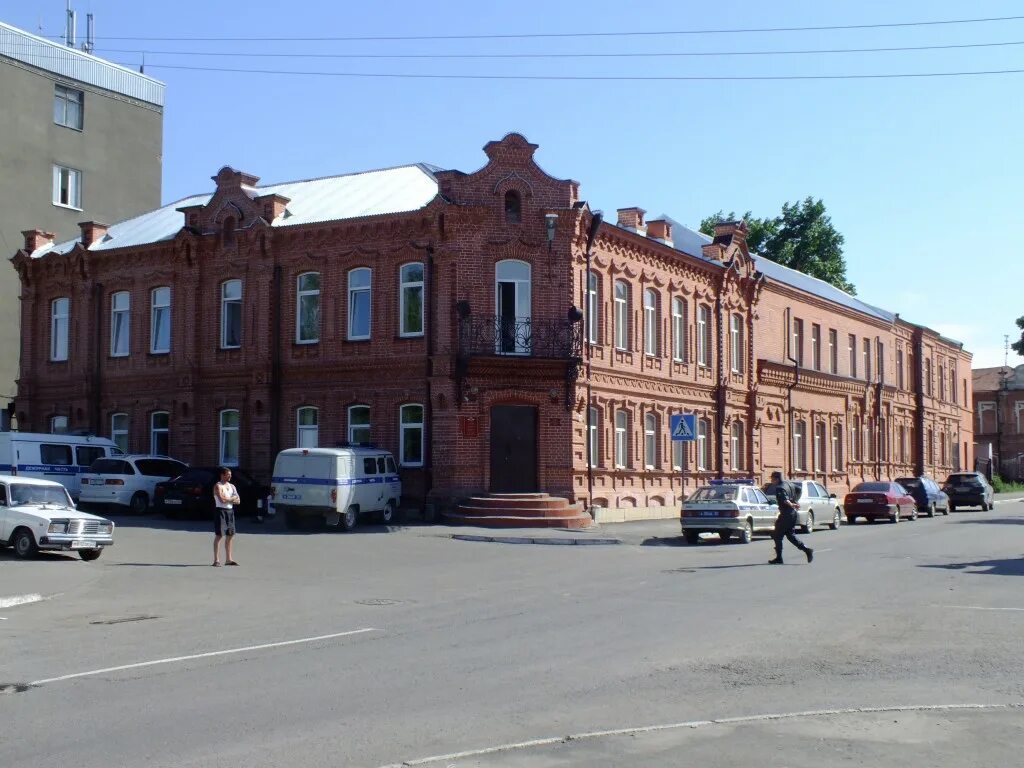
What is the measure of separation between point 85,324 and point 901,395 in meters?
41.0

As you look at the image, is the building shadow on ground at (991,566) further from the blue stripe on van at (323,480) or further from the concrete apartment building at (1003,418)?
the concrete apartment building at (1003,418)

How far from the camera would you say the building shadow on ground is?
19.4m

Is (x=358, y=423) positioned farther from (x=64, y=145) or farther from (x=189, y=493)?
(x=64, y=145)

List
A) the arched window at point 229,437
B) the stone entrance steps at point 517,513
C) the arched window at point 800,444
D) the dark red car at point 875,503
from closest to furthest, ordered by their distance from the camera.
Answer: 1. the stone entrance steps at point 517,513
2. the arched window at point 229,437
3. the dark red car at point 875,503
4. the arched window at point 800,444

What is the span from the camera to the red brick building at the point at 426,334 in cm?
3103

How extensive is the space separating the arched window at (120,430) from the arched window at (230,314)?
5.03m

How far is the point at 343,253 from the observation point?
33.0 metres

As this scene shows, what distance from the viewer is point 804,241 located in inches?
2685

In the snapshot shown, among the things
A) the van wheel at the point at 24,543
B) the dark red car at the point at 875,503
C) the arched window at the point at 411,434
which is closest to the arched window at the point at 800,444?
the dark red car at the point at 875,503

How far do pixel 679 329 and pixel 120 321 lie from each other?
19056 mm

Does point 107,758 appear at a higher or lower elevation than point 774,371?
lower

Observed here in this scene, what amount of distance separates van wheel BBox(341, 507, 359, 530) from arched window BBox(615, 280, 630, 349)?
35.6 ft

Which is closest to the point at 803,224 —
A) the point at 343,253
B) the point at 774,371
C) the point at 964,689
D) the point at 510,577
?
the point at 774,371

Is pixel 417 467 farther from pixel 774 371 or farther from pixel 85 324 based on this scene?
pixel 774 371
